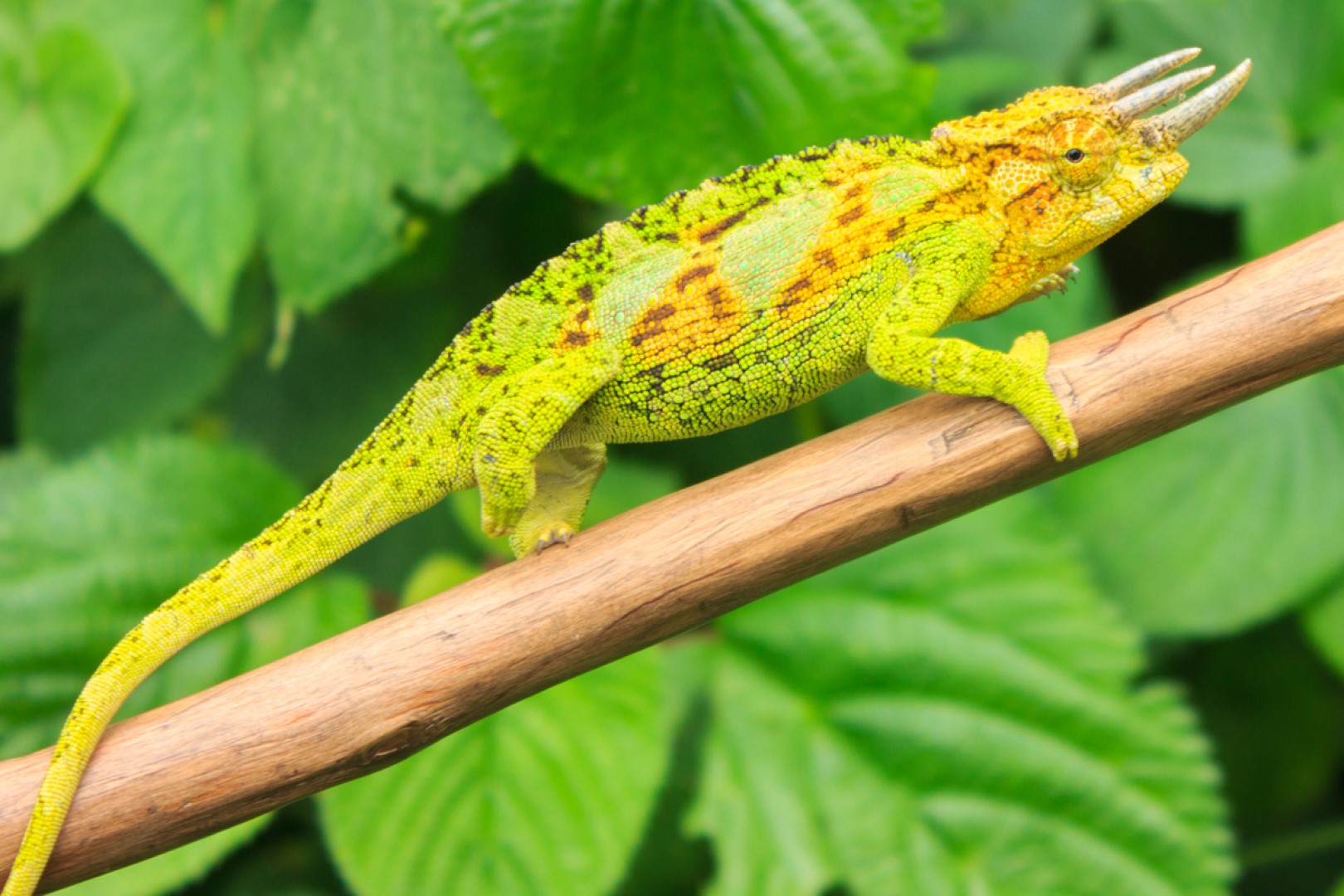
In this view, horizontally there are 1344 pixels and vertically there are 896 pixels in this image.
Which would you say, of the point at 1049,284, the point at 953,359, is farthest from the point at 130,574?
the point at 1049,284

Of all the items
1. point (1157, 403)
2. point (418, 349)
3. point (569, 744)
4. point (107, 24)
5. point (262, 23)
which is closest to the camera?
point (1157, 403)

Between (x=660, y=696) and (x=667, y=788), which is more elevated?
(x=660, y=696)

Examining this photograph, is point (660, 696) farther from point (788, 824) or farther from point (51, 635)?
point (51, 635)

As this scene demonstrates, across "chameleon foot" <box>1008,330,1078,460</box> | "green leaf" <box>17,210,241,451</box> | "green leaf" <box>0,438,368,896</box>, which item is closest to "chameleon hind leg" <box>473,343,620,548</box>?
"chameleon foot" <box>1008,330,1078,460</box>

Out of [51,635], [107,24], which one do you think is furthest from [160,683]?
[107,24]

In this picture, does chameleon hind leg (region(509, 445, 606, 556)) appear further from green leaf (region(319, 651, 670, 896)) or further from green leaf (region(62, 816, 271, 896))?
green leaf (region(62, 816, 271, 896))

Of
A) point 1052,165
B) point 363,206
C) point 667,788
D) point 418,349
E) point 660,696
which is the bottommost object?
point 667,788

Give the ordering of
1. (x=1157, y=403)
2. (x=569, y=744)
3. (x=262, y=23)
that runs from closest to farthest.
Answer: (x=1157, y=403) → (x=569, y=744) → (x=262, y=23)
